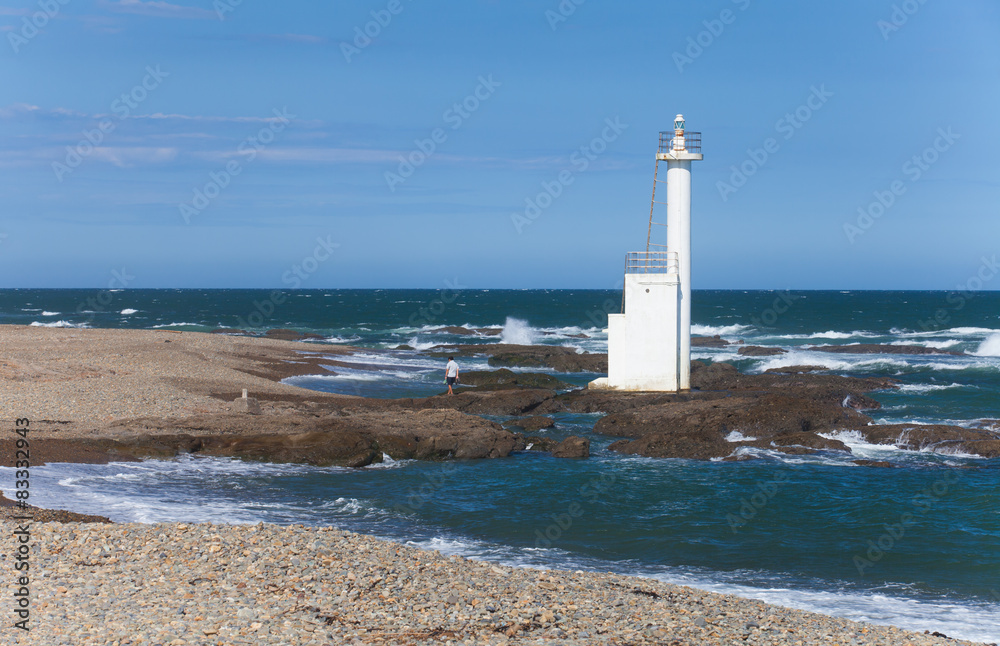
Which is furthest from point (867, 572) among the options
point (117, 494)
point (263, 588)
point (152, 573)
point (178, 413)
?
point (178, 413)

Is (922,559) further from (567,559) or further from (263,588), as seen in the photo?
(263,588)

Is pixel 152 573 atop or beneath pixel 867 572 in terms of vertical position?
atop

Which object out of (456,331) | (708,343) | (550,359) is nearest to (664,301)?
(550,359)

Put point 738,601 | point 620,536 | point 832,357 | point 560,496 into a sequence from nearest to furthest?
point 738,601 < point 620,536 < point 560,496 < point 832,357

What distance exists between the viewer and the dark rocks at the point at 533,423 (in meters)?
21.3

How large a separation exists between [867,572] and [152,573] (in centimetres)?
838

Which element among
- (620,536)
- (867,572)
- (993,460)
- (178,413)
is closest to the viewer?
(867,572)

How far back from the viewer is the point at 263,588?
8.41m

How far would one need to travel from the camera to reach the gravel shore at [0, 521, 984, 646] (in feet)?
24.5

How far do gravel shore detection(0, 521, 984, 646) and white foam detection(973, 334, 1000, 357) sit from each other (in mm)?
41080

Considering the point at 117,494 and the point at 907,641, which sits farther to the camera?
the point at 117,494

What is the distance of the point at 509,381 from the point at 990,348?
1179 inches

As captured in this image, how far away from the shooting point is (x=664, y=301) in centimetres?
2391

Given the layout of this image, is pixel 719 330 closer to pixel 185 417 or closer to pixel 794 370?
pixel 794 370
